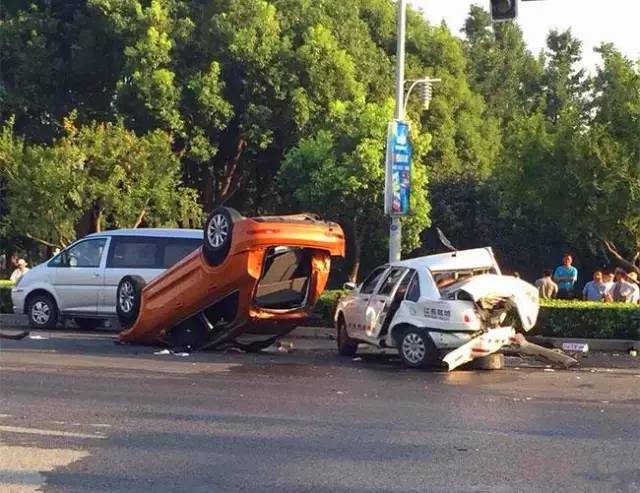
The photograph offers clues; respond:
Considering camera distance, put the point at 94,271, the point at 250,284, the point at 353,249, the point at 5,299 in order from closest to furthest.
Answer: the point at 250,284
the point at 94,271
the point at 5,299
the point at 353,249

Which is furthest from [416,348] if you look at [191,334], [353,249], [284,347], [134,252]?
[353,249]

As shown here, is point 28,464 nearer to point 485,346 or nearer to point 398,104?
point 485,346

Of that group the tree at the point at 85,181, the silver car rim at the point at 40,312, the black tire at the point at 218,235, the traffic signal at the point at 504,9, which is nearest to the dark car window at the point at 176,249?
the silver car rim at the point at 40,312

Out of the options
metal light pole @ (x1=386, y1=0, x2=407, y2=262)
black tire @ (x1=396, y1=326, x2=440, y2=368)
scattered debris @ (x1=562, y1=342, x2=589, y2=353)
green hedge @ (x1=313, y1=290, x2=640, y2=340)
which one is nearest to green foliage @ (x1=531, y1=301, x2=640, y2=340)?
green hedge @ (x1=313, y1=290, x2=640, y2=340)

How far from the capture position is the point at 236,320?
1619cm

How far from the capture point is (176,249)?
65.8 feet

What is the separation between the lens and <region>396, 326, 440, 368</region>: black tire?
14.8 m

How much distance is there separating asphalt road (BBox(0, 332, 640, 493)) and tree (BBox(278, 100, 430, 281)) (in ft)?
54.9

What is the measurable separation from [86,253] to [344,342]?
6.09 meters

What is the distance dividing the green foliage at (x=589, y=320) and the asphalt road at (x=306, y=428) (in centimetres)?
399

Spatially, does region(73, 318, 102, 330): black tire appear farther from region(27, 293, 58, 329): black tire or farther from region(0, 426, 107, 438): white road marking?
region(0, 426, 107, 438): white road marking

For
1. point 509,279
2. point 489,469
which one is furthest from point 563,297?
point 489,469

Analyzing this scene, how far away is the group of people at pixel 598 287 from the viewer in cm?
2147

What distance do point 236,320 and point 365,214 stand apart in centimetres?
1666
